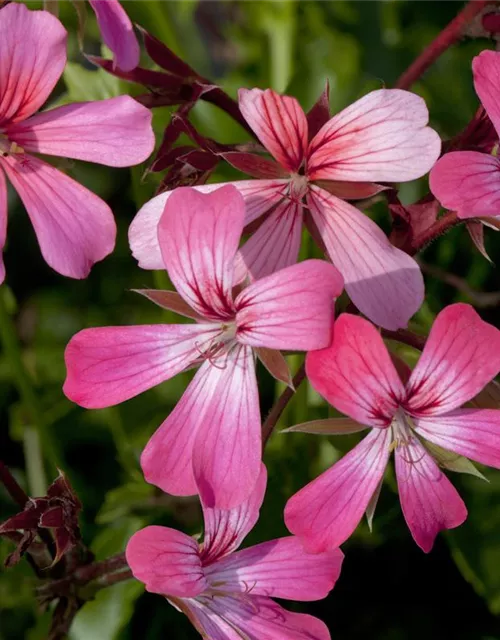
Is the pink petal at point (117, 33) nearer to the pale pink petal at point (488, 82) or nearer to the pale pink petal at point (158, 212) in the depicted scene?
the pale pink petal at point (158, 212)

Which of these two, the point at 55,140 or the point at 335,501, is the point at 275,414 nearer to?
the point at 335,501

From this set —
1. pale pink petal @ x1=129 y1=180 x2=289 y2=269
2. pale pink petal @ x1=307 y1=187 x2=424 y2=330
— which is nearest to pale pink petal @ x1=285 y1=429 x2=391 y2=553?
pale pink petal @ x1=307 y1=187 x2=424 y2=330

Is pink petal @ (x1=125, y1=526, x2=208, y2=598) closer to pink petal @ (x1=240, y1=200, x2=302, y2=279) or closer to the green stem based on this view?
pink petal @ (x1=240, y1=200, x2=302, y2=279)

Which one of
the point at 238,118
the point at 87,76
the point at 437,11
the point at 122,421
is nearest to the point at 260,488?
the point at 238,118

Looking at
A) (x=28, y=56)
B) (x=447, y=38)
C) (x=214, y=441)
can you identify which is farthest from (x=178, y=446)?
(x=447, y=38)

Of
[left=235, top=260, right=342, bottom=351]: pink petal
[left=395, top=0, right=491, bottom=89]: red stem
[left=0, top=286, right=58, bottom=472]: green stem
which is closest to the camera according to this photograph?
[left=235, top=260, right=342, bottom=351]: pink petal

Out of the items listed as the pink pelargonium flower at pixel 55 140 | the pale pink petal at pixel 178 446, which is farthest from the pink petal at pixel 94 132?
the pale pink petal at pixel 178 446

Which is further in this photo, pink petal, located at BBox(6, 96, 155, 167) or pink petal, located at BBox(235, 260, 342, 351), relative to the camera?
pink petal, located at BBox(6, 96, 155, 167)
